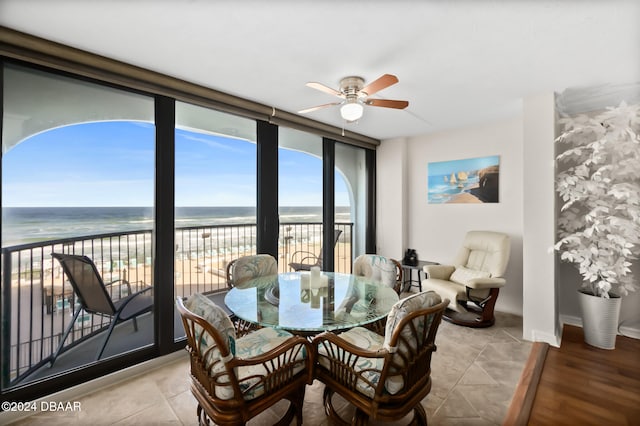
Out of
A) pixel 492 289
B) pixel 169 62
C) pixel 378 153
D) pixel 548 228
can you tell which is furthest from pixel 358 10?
pixel 378 153

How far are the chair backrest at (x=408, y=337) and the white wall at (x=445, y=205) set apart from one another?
2.93m

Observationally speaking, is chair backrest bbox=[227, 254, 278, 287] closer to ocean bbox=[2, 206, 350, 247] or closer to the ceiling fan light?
ocean bbox=[2, 206, 350, 247]

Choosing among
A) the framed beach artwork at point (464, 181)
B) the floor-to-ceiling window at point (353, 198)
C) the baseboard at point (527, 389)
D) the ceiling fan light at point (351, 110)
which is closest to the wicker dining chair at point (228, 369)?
the baseboard at point (527, 389)

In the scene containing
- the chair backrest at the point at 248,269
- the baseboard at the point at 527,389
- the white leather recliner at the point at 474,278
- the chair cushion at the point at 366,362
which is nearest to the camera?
the chair cushion at the point at 366,362

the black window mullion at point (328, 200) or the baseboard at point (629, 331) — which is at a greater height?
the black window mullion at point (328, 200)

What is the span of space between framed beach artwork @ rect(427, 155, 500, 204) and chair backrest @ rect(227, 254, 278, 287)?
2.85m

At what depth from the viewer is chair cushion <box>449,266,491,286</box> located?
11.1 feet

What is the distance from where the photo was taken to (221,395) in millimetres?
1378

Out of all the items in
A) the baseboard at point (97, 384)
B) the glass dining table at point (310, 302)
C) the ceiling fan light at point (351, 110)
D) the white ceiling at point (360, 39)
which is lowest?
the baseboard at point (97, 384)

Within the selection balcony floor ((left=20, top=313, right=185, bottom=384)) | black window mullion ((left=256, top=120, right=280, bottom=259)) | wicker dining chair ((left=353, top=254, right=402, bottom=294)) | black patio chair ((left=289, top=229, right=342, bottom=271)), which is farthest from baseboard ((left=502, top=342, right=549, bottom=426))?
balcony floor ((left=20, top=313, right=185, bottom=384))

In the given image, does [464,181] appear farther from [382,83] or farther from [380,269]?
[382,83]

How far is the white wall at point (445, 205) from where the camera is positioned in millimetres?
3646

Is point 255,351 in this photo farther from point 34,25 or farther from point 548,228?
point 548,228

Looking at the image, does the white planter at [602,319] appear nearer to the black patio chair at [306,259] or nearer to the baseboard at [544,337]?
the baseboard at [544,337]
